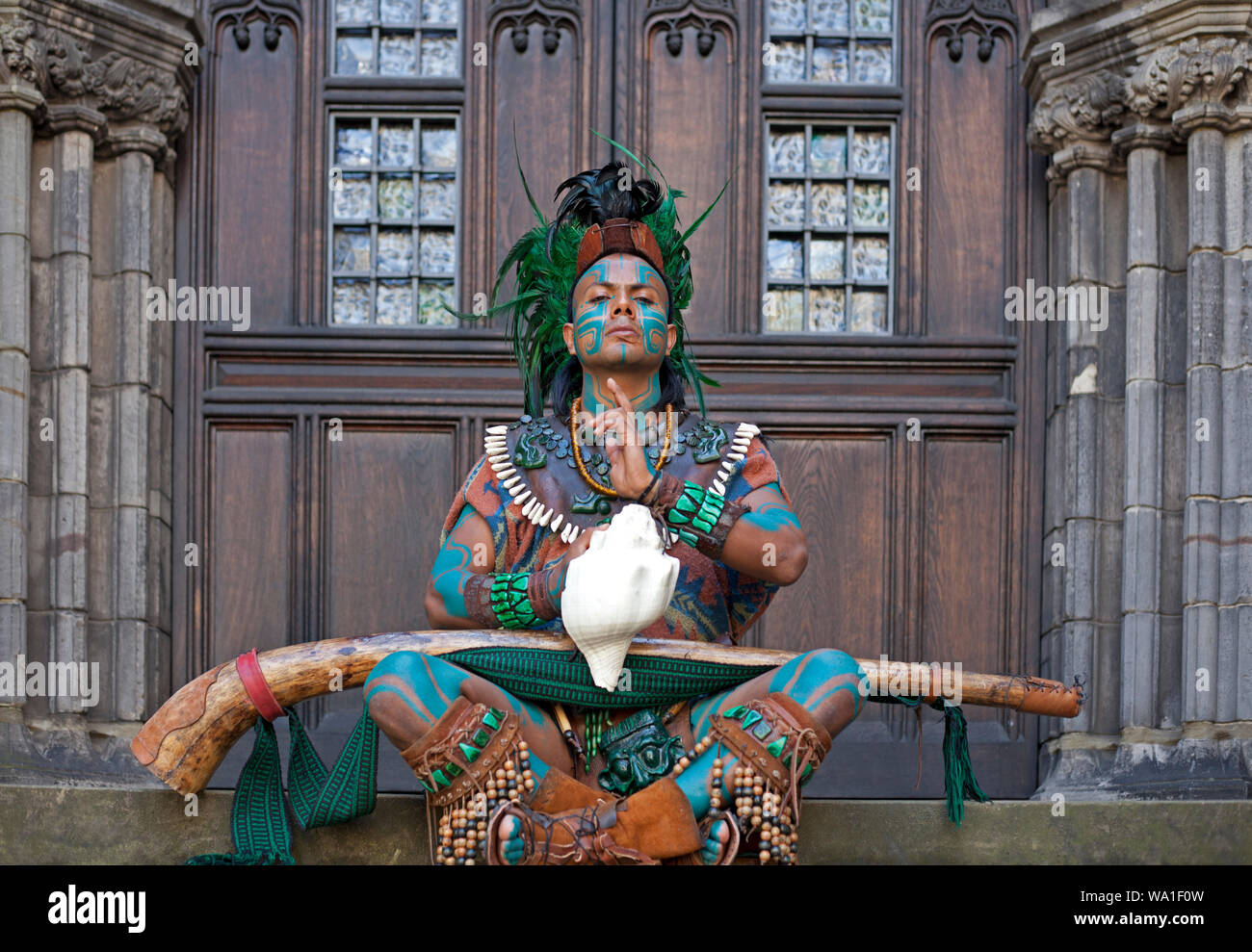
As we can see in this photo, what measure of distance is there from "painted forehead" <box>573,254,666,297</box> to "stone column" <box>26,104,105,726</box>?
288cm

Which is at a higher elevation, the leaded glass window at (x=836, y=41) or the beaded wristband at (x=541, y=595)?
the leaded glass window at (x=836, y=41)

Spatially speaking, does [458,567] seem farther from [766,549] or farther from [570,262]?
[570,262]

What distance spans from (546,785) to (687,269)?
6.33ft

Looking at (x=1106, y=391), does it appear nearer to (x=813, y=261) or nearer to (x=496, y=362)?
(x=813, y=261)

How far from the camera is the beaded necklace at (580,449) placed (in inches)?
270

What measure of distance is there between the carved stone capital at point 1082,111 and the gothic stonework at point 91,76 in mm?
3570

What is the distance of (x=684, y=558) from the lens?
6.91 metres

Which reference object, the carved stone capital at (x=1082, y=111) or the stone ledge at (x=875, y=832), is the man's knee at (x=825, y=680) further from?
the carved stone capital at (x=1082, y=111)

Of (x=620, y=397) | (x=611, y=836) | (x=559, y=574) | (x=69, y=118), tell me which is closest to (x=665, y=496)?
(x=620, y=397)

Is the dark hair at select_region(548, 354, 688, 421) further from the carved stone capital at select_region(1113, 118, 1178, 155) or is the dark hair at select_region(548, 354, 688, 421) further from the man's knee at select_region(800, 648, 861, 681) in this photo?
the carved stone capital at select_region(1113, 118, 1178, 155)

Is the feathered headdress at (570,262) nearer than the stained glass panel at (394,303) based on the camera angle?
Yes

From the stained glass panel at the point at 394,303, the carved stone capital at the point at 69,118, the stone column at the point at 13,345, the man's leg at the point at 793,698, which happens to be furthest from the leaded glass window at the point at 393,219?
the man's leg at the point at 793,698

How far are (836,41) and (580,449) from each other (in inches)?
144

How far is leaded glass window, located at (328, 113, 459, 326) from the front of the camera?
9773 mm
